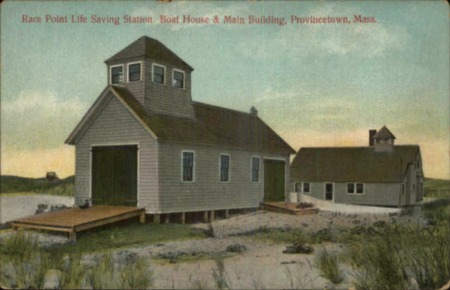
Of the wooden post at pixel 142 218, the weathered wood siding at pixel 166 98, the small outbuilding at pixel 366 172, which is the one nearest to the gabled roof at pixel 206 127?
the weathered wood siding at pixel 166 98

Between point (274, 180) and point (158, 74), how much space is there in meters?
4.17

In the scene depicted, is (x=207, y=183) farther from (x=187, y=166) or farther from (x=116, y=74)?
(x=116, y=74)

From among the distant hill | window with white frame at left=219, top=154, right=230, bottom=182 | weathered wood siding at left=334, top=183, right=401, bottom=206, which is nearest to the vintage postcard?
the distant hill

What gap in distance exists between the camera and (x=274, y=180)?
13344mm

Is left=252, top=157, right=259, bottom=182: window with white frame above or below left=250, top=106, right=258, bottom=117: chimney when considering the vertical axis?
below

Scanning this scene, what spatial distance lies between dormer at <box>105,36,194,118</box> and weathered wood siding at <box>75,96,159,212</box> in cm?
46

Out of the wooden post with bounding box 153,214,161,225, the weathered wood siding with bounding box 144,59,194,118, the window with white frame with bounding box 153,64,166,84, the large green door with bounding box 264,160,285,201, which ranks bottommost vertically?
the wooden post with bounding box 153,214,161,225

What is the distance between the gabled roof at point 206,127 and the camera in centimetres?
1023

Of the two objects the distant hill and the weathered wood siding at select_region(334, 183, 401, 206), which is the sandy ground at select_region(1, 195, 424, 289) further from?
the weathered wood siding at select_region(334, 183, 401, 206)

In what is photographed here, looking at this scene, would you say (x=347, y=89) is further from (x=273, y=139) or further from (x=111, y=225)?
(x=111, y=225)

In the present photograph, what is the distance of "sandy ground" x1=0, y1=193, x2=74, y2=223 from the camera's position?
9.44 metres

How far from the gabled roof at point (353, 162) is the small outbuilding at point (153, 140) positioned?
661 millimetres

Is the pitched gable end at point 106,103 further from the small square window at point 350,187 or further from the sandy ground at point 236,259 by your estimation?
the small square window at point 350,187

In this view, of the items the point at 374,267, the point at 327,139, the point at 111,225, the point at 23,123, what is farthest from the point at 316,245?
the point at 23,123
